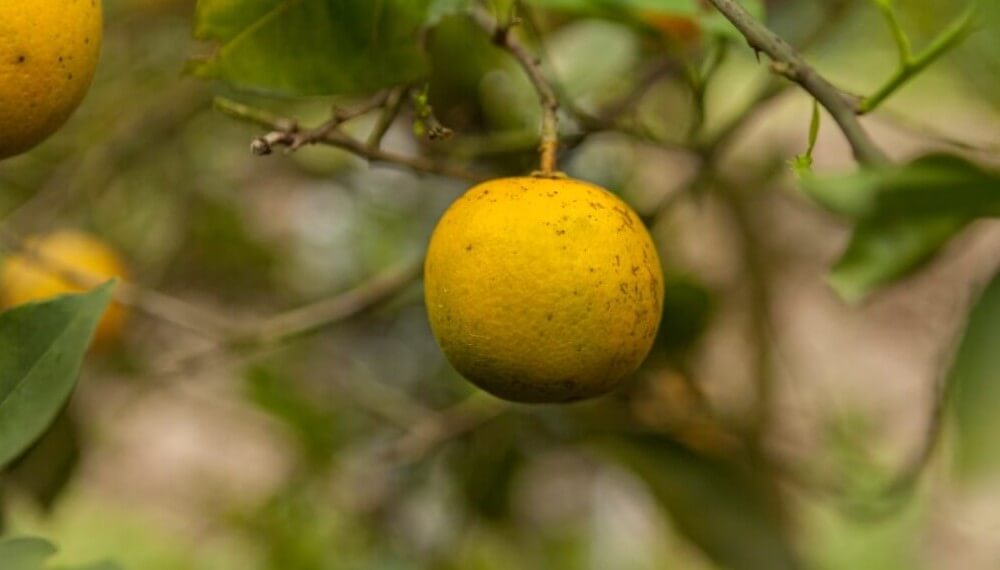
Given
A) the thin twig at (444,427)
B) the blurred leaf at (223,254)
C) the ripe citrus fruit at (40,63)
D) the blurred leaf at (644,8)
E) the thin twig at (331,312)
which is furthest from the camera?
the blurred leaf at (223,254)

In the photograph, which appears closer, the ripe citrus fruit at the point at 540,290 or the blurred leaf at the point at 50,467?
the ripe citrus fruit at the point at 540,290

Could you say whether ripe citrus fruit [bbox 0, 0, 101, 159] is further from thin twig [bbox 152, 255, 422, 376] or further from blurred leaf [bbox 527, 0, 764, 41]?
thin twig [bbox 152, 255, 422, 376]

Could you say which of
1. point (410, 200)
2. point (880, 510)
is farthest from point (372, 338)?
point (880, 510)

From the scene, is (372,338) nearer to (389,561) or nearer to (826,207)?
(389,561)

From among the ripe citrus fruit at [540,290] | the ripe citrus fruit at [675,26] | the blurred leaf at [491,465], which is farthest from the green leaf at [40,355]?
the blurred leaf at [491,465]

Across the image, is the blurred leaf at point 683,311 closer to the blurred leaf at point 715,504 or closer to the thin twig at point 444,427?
the blurred leaf at point 715,504

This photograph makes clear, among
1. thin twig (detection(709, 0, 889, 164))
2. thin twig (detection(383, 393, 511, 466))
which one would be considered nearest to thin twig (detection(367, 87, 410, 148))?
thin twig (detection(709, 0, 889, 164))
